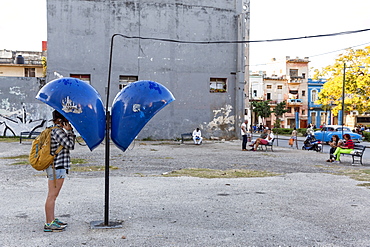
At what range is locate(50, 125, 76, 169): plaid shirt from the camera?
514 centimetres

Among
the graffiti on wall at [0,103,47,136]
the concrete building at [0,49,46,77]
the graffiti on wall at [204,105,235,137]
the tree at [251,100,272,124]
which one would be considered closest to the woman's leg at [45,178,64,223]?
the graffiti on wall at [0,103,47,136]

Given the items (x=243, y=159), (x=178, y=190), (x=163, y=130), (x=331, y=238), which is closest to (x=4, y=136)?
(x=163, y=130)

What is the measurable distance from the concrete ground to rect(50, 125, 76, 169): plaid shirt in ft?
3.04

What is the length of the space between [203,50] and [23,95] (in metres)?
12.0

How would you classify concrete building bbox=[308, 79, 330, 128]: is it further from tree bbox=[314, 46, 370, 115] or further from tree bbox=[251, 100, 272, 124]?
tree bbox=[314, 46, 370, 115]

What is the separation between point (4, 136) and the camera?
2564cm

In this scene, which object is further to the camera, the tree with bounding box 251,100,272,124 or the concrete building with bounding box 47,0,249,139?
the tree with bounding box 251,100,272,124

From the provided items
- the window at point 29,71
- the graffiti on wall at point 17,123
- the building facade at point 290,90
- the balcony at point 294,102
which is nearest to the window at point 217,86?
the graffiti on wall at point 17,123

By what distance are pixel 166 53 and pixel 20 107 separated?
9954mm

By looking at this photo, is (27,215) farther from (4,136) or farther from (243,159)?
(4,136)

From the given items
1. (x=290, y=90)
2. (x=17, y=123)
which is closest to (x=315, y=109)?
(x=290, y=90)

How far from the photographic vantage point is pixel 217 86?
27422 mm

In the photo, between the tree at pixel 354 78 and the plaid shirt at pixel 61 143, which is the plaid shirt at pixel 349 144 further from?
the tree at pixel 354 78

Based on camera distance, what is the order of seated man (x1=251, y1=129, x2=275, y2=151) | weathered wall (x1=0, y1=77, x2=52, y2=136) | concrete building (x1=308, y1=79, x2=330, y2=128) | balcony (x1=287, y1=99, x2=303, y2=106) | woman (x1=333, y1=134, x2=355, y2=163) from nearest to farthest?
woman (x1=333, y1=134, x2=355, y2=163)
seated man (x1=251, y1=129, x2=275, y2=151)
weathered wall (x1=0, y1=77, x2=52, y2=136)
balcony (x1=287, y1=99, x2=303, y2=106)
concrete building (x1=308, y1=79, x2=330, y2=128)
